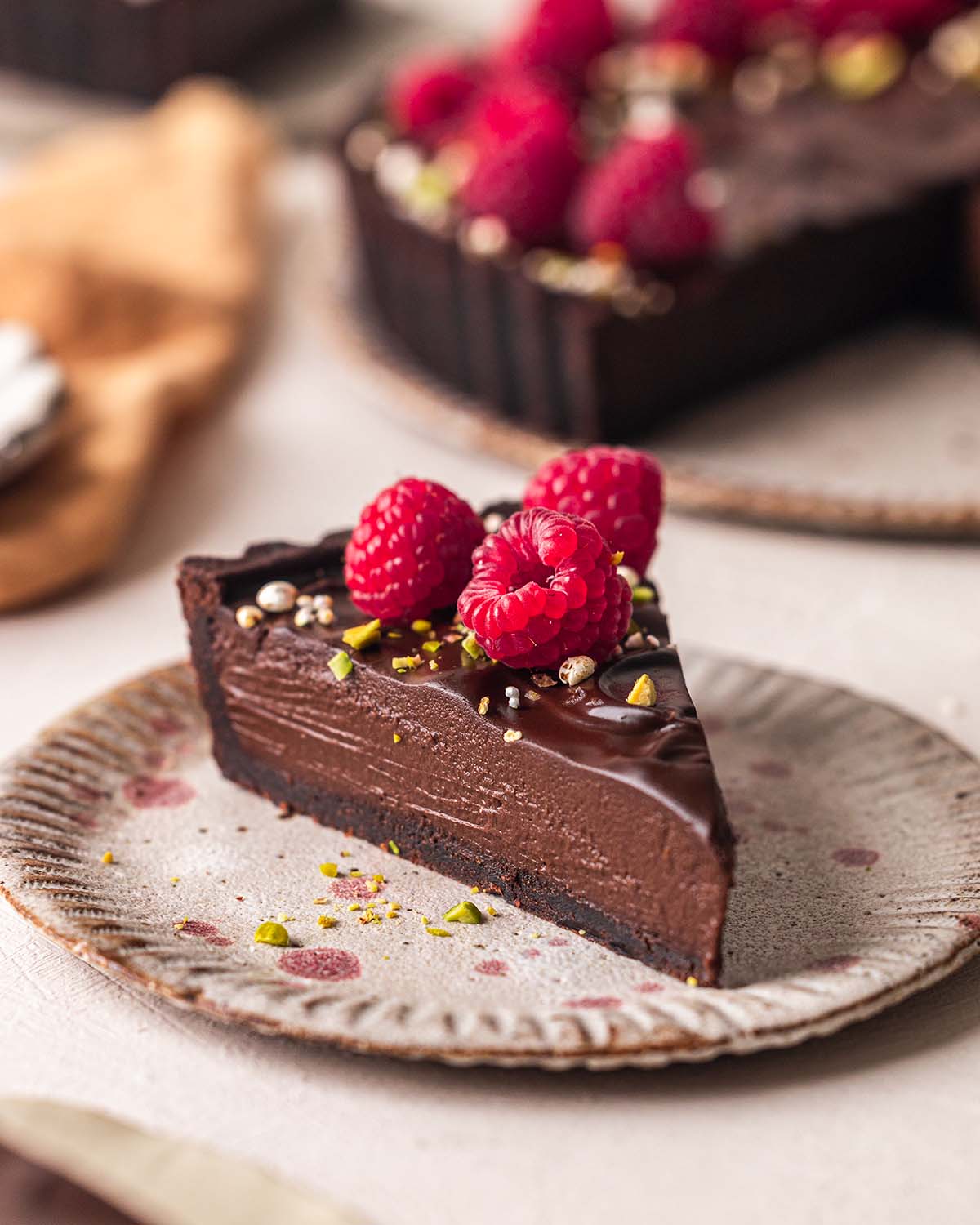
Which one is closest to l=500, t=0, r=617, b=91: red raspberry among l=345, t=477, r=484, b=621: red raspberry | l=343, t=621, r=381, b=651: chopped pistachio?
l=345, t=477, r=484, b=621: red raspberry

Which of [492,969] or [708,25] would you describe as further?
[708,25]

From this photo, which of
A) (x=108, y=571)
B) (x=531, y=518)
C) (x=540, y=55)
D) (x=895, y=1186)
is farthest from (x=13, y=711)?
(x=540, y=55)

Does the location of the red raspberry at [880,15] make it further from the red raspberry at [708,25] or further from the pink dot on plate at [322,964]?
the pink dot on plate at [322,964]

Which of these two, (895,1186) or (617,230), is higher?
(617,230)

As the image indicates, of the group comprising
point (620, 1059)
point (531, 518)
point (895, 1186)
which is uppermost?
point (531, 518)

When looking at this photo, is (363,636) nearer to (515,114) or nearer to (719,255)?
(719,255)

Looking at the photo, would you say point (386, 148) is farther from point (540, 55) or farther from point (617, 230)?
point (617, 230)

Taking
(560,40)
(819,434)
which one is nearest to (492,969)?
(819,434)
